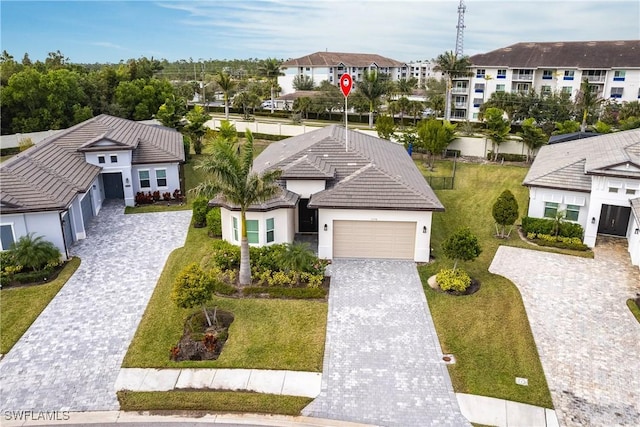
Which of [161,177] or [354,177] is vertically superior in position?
[354,177]

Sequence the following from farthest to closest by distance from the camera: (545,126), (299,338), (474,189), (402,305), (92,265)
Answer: (545,126)
(474,189)
(92,265)
(402,305)
(299,338)

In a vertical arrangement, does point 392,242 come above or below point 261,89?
below

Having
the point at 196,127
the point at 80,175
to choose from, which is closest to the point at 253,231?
the point at 80,175

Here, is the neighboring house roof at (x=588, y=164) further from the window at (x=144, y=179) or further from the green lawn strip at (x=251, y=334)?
the window at (x=144, y=179)

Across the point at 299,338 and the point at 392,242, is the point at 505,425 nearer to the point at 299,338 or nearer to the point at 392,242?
the point at 299,338

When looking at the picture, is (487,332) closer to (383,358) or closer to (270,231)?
(383,358)

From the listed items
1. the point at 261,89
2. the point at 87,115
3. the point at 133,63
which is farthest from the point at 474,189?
the point at 261,89
